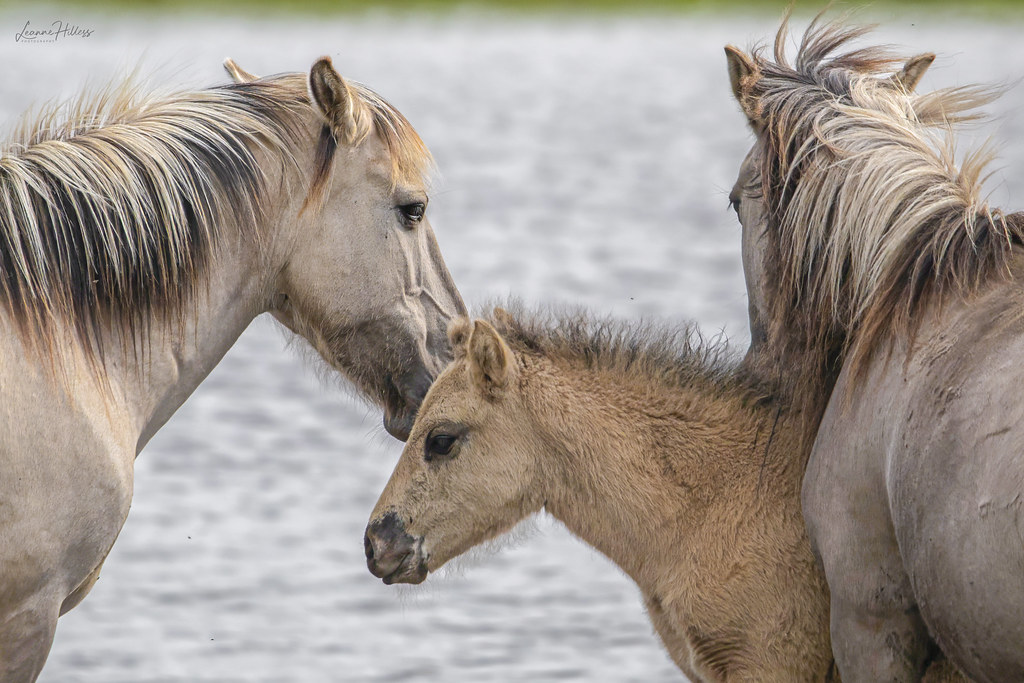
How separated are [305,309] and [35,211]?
3.10 feet

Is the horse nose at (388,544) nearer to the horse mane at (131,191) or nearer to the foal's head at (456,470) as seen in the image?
the foal's head at (456,470)

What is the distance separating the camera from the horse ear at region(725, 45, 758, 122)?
173 inches

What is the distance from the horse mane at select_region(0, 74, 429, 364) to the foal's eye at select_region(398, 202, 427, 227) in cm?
13

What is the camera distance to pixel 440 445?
181 inches

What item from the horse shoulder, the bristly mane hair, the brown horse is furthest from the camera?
the brown horse

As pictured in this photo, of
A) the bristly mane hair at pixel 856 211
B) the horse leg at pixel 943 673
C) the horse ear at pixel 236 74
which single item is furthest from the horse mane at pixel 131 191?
the horse leg at pixel 943 673

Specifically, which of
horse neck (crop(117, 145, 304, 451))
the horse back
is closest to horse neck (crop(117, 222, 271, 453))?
horse neck (crop(117, 145, 304, 451))

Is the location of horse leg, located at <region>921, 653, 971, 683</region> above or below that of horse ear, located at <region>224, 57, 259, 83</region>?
below

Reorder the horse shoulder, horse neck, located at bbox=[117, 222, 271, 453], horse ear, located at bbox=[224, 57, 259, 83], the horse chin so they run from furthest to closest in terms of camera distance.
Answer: horse ear, located at bbox=[224, 57, 259, 83]
the horse chin
horse neck, located at bbox=[117, 222, 271, 453]
the horse shoulder

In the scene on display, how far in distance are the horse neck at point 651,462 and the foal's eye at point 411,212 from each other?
0.74 m

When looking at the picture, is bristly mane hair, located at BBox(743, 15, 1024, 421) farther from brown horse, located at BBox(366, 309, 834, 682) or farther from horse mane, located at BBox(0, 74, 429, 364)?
horse mane, located at BBox(0, 74, 429, 364)

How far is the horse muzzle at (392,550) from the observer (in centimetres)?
457

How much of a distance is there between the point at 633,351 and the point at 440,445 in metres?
0.76

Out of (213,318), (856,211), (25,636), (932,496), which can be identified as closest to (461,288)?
(213,318)
